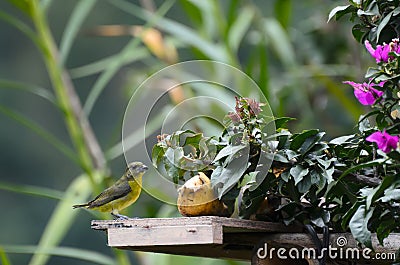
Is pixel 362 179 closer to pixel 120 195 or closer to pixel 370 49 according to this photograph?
pixel 370 49

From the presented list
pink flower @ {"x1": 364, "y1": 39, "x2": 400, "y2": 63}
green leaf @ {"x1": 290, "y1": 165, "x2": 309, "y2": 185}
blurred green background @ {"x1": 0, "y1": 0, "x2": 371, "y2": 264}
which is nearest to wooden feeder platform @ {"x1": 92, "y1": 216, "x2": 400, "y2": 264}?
green leaf @ {"x1": 290, "y1": 165, "x2": 309, "y2": 185}

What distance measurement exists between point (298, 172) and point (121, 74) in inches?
168

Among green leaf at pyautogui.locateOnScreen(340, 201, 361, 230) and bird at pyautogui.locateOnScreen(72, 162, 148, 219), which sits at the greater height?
bird at pyautogui.locateOnScreen(72, 162, 148, 219)

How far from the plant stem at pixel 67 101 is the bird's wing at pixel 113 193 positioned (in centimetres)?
39

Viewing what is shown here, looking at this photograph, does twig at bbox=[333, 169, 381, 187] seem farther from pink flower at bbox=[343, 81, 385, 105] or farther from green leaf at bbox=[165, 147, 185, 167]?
green leaf at bbox=[165, 147, 185, 167]

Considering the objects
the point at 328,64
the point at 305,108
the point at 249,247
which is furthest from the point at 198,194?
the point at 328,64

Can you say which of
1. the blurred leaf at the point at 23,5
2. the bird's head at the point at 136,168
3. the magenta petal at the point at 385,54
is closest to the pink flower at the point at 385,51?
the magenta petal at the point at 385,54

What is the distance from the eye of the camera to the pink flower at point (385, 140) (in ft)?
3.26

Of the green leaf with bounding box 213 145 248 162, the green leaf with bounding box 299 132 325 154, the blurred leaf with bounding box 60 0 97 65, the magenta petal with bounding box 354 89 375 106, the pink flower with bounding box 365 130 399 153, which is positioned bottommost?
the pink flower with bounding box 365 130 399 153

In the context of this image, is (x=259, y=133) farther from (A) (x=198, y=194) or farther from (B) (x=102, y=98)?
(B) (x=102, y=98)

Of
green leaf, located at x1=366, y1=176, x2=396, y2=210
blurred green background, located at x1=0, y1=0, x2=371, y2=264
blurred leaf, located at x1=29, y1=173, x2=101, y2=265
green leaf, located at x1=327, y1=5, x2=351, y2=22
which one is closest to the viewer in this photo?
green leaf, located at x1=366, y1=176, x2=396, y2=210

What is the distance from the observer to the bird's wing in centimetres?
125

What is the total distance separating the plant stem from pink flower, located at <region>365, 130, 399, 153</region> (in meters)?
0.78

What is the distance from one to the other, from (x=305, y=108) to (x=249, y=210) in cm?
148
